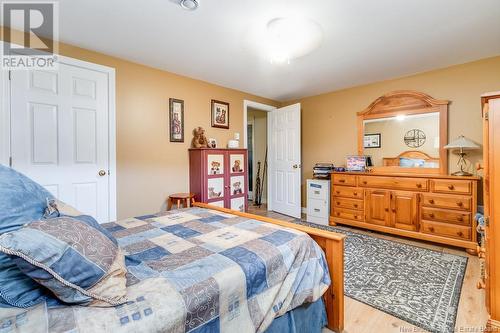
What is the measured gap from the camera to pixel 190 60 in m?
2.93

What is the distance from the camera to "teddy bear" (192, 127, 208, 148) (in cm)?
355

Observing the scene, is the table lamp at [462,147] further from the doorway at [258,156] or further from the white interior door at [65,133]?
the white interior door at [65,133]

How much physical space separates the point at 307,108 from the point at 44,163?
4079mm

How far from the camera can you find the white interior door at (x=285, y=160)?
434 centimetres

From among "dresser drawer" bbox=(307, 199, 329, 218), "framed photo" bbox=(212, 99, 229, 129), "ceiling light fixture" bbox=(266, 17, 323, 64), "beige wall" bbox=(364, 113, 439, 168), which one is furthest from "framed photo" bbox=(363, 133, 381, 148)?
"framed photo" bbox=(212, 99, 229, 129)

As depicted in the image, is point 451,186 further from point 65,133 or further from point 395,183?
point 65,133

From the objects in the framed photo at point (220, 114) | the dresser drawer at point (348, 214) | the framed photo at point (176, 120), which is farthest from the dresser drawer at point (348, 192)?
the framed photo at point (176, 120)

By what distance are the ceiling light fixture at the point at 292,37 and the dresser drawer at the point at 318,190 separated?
7.10 feet

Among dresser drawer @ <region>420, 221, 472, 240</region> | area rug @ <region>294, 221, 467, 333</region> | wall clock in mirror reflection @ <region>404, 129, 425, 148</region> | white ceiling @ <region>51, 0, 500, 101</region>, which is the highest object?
white ceiling @ <region>51, 0, 500, 101</region>

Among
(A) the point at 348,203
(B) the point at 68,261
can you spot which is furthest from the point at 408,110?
(B) the point at 68,261

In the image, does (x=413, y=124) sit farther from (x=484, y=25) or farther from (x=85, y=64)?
(x=85, y=64)

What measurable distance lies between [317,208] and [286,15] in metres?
2.97

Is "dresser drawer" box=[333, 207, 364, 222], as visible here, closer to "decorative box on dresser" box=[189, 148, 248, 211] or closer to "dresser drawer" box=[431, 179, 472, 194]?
"dresser drawer" box=[431, 179, 472, 194]

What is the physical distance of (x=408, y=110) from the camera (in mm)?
3463
